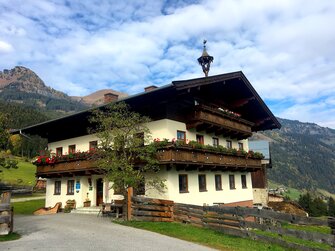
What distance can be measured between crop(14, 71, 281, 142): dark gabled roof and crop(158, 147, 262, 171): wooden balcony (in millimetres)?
2898

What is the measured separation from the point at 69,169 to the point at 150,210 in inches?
366

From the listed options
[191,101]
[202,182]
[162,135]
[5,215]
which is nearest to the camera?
[5,215]

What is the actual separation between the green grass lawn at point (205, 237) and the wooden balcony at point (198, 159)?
3780mm

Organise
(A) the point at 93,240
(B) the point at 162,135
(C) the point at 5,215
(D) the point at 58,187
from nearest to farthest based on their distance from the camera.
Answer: (A) the point at 93,240
(C) the point at 5,215
(B) the point at 162,135
(D) the point at 58,187

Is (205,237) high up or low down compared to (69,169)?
down

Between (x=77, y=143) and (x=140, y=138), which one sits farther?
(x=77, y=143)

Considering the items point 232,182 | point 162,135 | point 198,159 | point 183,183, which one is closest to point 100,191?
point 183,183

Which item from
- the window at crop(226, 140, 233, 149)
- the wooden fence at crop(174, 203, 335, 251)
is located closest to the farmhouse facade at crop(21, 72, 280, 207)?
the window at crop(226, 140, 233, 149)

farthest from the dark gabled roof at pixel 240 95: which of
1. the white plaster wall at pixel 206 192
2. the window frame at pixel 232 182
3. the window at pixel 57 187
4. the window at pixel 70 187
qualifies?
the window at pixel 57 187

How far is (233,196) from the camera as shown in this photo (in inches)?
1074

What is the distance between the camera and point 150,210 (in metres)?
17.9

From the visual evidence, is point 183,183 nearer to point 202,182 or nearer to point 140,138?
point 202,182

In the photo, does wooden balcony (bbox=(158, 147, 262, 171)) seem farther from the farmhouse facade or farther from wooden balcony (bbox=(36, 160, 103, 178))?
wooden balcony (bbox=(36, 160, 103, 178))

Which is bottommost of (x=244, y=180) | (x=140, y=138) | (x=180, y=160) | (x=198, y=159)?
(x=244, y=180)
